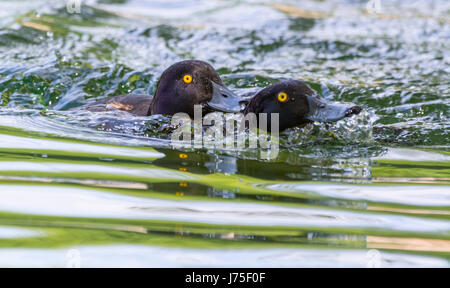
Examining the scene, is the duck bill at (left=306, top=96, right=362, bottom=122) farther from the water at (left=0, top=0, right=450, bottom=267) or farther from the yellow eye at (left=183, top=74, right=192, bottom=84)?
the yellow eye at (left=183, top=74, right=192, bottom=84)

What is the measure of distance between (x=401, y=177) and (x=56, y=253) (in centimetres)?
240

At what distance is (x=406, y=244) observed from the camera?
10.5 ft

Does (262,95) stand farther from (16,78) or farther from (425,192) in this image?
(16,78)

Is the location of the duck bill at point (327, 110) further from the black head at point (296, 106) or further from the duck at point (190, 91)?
the duck at point (190, 91)

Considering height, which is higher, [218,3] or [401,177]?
[218,3]

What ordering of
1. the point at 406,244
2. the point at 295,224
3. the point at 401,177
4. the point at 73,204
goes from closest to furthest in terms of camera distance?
the point at 406,244
the point at 295,224
the point at 73,204
the point at 401,177

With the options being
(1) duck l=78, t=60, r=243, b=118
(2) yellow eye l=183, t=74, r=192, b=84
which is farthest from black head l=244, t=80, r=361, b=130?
(2) yellow eye l=183, t=74, r=192, b=84

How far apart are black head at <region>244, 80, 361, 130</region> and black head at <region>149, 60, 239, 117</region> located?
74 cm

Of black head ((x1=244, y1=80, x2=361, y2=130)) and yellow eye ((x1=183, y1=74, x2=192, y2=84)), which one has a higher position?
yellow eye ((x1=183, y1=74, x2=192, y2=84))

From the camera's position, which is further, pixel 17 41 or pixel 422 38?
pixel 422 38

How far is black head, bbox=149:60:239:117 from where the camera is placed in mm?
6949

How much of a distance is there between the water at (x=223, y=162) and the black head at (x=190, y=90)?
0.31m

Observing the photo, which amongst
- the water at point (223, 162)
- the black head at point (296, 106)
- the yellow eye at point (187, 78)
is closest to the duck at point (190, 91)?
the yellow eye at point (187, 78)
